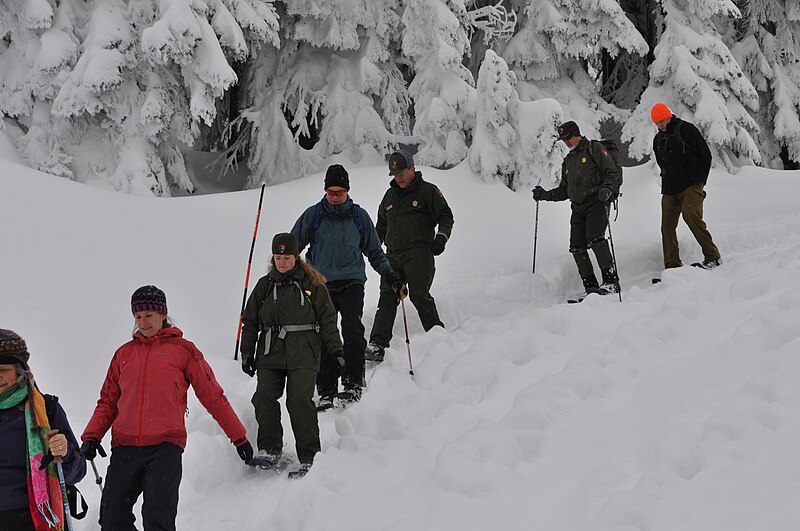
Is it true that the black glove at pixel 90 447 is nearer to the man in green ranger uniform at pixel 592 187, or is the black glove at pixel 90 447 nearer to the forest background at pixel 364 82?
the man in green ranger uniform at pixel 592 187

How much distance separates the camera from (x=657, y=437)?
415 cm

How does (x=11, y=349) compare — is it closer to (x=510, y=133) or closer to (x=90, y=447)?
(x=90, y=447)

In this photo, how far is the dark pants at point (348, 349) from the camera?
21.0 feet

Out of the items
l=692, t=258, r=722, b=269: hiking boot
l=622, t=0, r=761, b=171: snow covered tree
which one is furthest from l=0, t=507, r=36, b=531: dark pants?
l=622, t=0, r=761, b=171: snow covered tree

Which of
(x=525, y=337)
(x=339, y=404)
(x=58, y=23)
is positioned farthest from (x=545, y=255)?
(x=58, y=23)

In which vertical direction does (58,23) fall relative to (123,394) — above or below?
above

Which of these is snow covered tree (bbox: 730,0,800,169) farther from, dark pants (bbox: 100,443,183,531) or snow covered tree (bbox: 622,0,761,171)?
dark pants (bbox: 100,443,183,531)

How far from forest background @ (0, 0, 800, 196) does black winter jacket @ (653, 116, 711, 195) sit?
9.85ft

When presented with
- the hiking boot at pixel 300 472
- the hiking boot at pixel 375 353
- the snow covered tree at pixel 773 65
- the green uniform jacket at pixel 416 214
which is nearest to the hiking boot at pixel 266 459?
the hiking boot at pixel 300 472

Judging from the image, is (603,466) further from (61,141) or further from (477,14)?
(477,14)

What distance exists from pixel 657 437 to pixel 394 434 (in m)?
1.94

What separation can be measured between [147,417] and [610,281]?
6.04 meters

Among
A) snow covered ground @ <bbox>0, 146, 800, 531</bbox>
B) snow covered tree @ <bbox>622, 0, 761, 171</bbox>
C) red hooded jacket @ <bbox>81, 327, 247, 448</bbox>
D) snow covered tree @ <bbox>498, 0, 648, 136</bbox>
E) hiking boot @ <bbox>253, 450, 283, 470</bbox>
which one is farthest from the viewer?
snow covered tree @ <bbox>498, 0, 648, 136</bbox>

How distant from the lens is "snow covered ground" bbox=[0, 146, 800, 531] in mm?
3746
